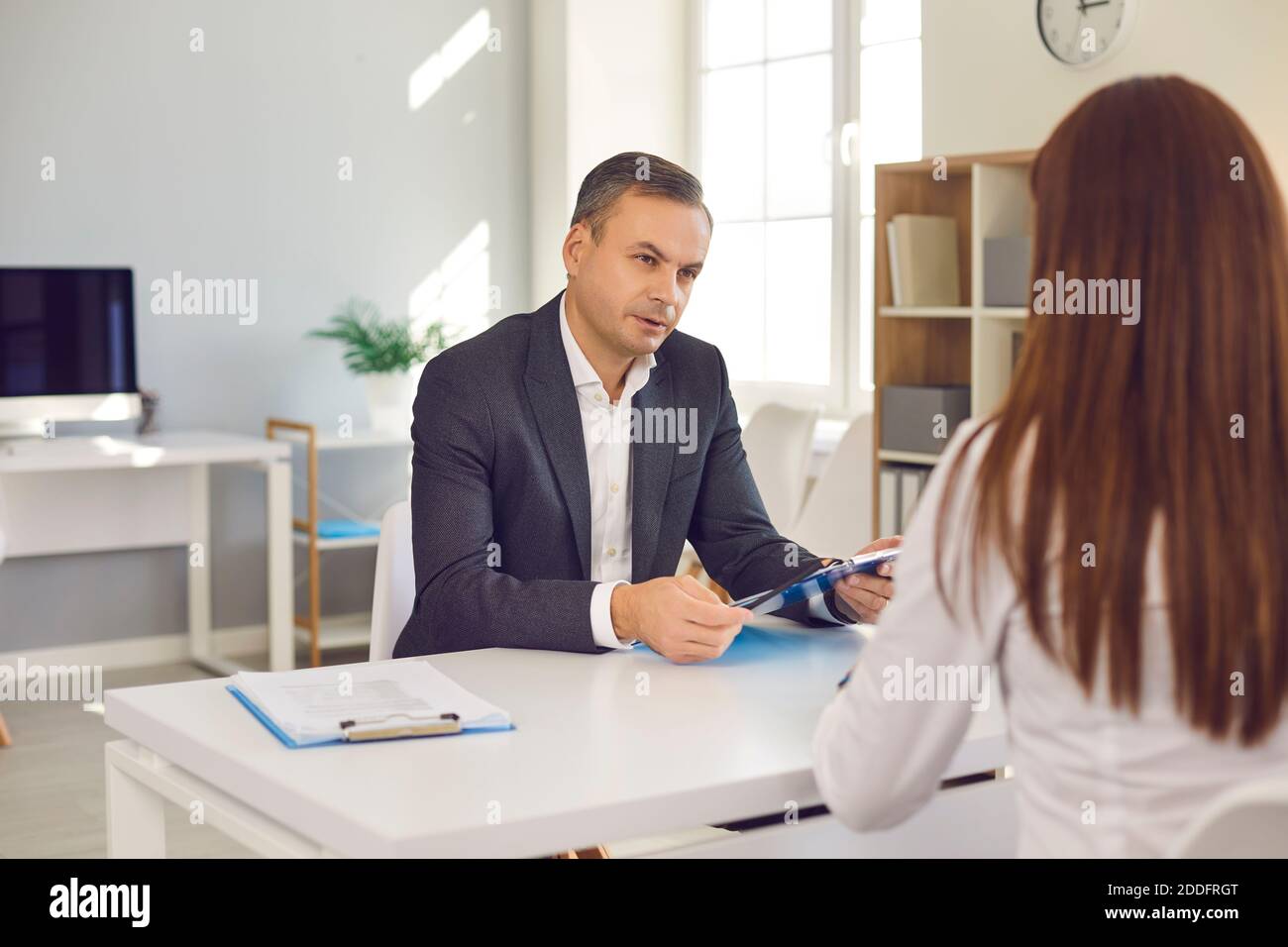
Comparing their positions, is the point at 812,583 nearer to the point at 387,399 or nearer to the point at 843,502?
A: the point at 843,502

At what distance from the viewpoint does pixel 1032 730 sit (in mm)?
1095

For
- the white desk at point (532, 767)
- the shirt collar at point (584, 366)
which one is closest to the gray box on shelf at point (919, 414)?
the shirt collar at point (584, 366)

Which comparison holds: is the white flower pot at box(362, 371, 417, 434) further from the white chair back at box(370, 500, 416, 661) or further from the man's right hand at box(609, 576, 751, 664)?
the man's right hand at box(609, 576, 751, 664)

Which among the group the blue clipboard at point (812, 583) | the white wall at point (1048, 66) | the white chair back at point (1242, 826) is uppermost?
the white wall at point (1048, 66)

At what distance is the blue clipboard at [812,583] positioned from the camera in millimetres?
1693

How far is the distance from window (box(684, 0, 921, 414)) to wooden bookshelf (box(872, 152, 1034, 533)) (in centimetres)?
58

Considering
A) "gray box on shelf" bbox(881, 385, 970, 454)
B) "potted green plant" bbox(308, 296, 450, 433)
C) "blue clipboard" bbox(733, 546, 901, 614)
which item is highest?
"potted green plant" bbox(308, 296, 450, 433)

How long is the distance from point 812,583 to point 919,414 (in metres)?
2.30

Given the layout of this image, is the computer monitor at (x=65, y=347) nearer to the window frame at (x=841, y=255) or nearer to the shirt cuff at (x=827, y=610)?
the window frame at (x=841, y=255)

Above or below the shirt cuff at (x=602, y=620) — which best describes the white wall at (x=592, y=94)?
above

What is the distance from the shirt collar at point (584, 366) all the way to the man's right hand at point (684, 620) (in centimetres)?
50

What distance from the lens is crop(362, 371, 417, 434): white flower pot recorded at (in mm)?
4941

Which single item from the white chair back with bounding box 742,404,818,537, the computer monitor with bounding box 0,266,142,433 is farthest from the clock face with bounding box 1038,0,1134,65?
the computer monitor with bounding box 0,266,142,433

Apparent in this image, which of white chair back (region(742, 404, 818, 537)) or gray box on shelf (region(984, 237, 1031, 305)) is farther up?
gray box on shelf (region(984, 237, 1031, 305))
